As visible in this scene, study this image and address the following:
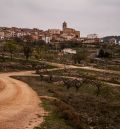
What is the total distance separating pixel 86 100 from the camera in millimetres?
45531

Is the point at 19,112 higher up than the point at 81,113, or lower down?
higher up

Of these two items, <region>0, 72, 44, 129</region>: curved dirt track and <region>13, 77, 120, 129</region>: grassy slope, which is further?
<region>13, 77, 120, 129</region>: grassy slope

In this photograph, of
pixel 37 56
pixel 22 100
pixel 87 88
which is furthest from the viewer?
pixel 37 56

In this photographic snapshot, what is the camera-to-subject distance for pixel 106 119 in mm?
35094

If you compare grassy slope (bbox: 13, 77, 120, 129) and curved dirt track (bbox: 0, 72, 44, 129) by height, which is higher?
curved dirt track (bbox: 0, 72, 44, 129)

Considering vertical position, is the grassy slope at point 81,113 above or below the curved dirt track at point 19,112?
below

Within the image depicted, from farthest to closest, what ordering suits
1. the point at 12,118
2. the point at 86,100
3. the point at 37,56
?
1. the point at 37,56
2. the point at 86,100
3. the point at 12,118

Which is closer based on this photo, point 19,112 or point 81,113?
point 19,112

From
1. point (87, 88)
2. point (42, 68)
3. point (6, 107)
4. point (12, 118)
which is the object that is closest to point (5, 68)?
point (42, 68)

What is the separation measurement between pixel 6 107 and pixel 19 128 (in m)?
8.51

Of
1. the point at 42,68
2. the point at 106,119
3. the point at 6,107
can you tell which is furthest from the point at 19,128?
the point at 42,68

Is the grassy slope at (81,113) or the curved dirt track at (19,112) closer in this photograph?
the curved dirt track at (19,112)

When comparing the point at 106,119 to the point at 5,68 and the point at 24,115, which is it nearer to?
the point at 24,115

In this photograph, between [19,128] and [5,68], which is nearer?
[19,128]
